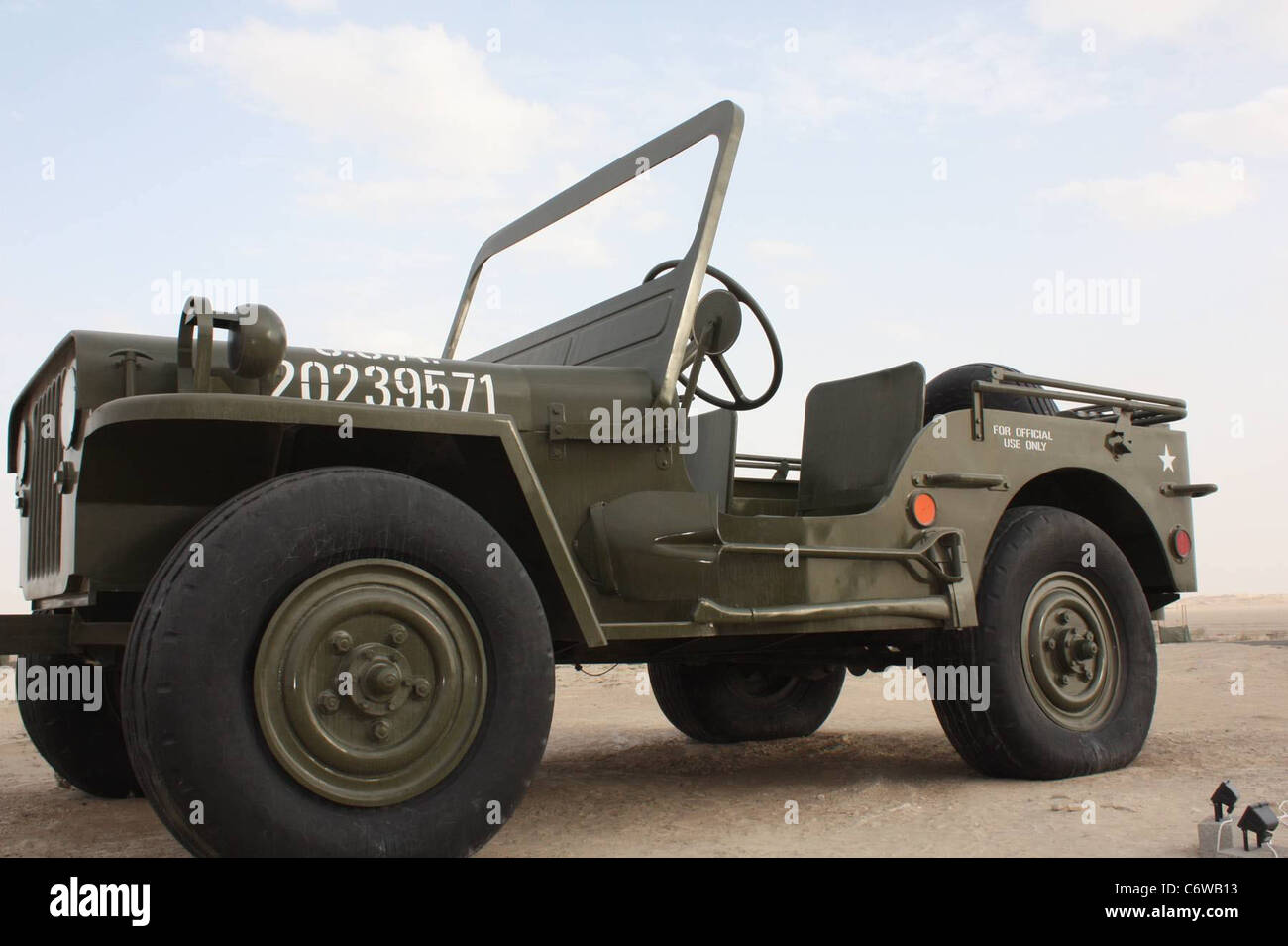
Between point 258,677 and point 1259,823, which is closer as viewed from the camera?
point 258,677

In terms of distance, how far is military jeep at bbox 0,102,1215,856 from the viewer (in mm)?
2809

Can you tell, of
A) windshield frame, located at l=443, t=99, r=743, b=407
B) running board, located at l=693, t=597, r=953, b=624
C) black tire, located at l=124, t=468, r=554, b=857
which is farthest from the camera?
windshield frame, located at l=443, t=99, r=743, b=407

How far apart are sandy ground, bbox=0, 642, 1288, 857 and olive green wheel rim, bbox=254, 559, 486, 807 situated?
584mm

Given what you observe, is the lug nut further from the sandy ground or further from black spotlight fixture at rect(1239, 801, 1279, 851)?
black spotlight fixture at rect(1239, 801, 1279, 851)

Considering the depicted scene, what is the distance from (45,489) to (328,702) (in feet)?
5.20

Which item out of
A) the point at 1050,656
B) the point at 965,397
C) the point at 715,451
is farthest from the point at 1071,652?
the point at 715,451

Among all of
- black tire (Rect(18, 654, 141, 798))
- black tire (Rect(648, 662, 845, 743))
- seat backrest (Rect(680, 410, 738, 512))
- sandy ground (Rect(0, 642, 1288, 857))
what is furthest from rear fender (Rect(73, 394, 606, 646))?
black tire (Rect(648, 662, 845, 743))

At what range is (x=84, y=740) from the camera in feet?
15.6

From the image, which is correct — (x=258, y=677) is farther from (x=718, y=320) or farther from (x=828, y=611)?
(x=718, y=320)

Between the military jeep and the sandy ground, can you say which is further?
the sandy ground

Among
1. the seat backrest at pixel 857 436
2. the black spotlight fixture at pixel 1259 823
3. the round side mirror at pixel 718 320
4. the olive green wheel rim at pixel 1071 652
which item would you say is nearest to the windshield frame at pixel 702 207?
the round side mirror at pixel 718 320

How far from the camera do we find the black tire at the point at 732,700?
6379 mm

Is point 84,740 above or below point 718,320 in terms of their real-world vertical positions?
below
